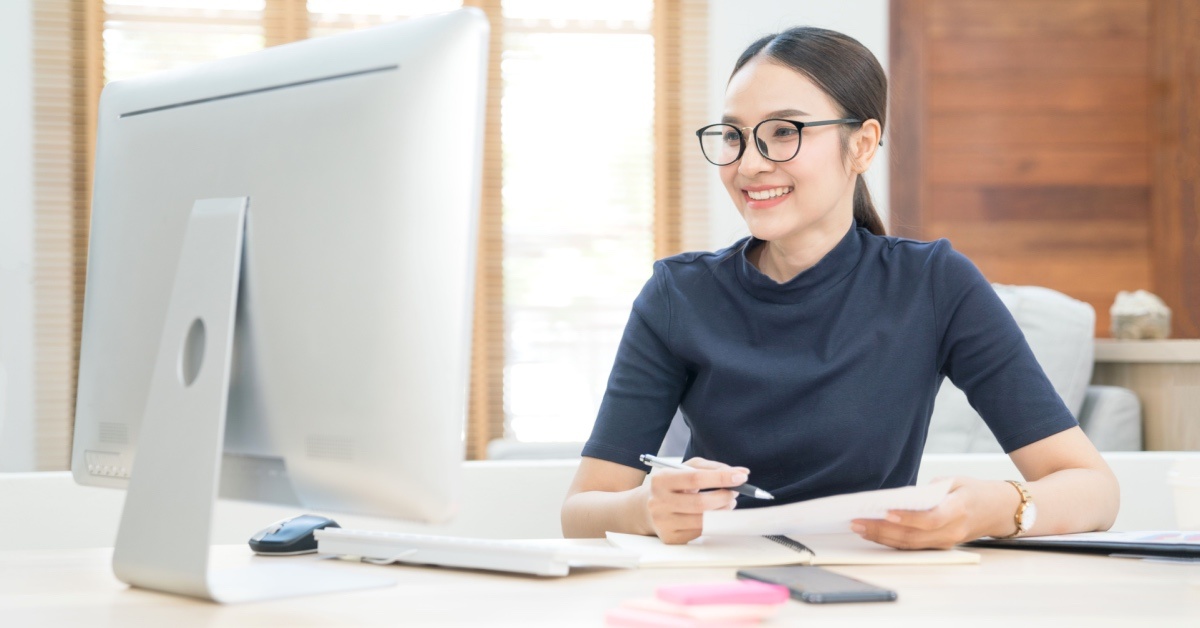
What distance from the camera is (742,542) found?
3.65ft

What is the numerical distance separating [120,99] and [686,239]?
128 inches

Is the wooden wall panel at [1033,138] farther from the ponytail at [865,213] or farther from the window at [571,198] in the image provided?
the ponytail at [865,213]

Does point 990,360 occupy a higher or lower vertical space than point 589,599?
higher

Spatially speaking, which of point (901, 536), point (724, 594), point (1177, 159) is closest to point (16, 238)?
point (901, 536)

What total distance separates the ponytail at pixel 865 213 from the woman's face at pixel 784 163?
0.42 ft

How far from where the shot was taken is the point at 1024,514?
113 centimetres

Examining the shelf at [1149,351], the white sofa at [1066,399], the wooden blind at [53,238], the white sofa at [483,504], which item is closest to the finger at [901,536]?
the white sofa at [483,504]

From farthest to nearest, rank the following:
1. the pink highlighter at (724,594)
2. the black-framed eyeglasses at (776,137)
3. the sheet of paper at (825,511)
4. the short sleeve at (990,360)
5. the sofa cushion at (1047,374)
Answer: the sofa cushion at (1047,374) < the black-framed eyeglasses at (776,137) < the short sleeve at (990,360) < the sheet of paper at (825,511) < the pink highlighter at (724,594)

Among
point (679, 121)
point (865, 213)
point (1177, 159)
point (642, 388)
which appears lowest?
point (642, 388)

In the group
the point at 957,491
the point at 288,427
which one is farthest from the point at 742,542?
the point at 288,427

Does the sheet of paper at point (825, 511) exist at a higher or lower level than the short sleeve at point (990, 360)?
lower

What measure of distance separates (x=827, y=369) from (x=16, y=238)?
3385mm

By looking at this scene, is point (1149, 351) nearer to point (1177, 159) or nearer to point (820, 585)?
point (1177, 159)

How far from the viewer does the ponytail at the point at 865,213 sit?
155 cm
